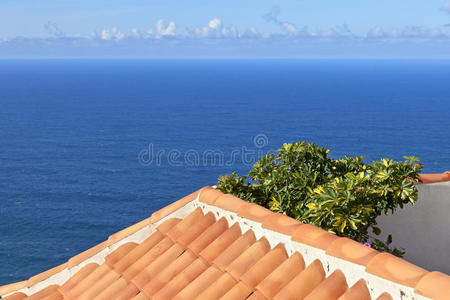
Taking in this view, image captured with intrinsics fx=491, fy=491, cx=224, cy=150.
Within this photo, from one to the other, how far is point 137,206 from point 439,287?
260 feet

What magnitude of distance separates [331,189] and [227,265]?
99.2 inches

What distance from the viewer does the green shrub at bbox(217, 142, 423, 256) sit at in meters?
8.41

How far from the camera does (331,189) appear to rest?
8.52 m

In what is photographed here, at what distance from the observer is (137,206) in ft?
270

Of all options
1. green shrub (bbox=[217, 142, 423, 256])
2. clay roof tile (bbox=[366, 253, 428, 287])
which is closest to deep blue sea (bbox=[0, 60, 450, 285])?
green shrub (bbox=[217, 142, 423, 256])

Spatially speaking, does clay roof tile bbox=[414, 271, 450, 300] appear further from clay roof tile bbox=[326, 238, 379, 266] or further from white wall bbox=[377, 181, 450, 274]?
white wall bbox=[377, 181, 450, 274]

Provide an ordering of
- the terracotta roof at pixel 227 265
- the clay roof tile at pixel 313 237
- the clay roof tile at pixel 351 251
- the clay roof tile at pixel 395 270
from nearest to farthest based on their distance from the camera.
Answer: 1. the clay roof tile at pixel 395 270
2. the terracotta roof at pixel 227 265
3. the clay roof tile at pixel 351 251
4. the clay roof tile at pixel 313 237

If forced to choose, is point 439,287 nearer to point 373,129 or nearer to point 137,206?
point 137,206

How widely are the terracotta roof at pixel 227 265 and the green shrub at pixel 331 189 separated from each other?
1382 mm

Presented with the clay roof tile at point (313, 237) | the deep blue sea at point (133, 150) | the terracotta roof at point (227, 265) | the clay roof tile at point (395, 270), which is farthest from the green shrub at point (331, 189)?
the deep blue sea at point (133, 150)

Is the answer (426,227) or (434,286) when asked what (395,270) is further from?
(426,227)

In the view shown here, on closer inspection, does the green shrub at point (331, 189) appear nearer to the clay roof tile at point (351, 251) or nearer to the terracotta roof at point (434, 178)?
the terracotta roof at point (434, 178)

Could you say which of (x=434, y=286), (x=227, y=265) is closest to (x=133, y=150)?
(x=227, y=265)

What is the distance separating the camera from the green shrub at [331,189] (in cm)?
841
